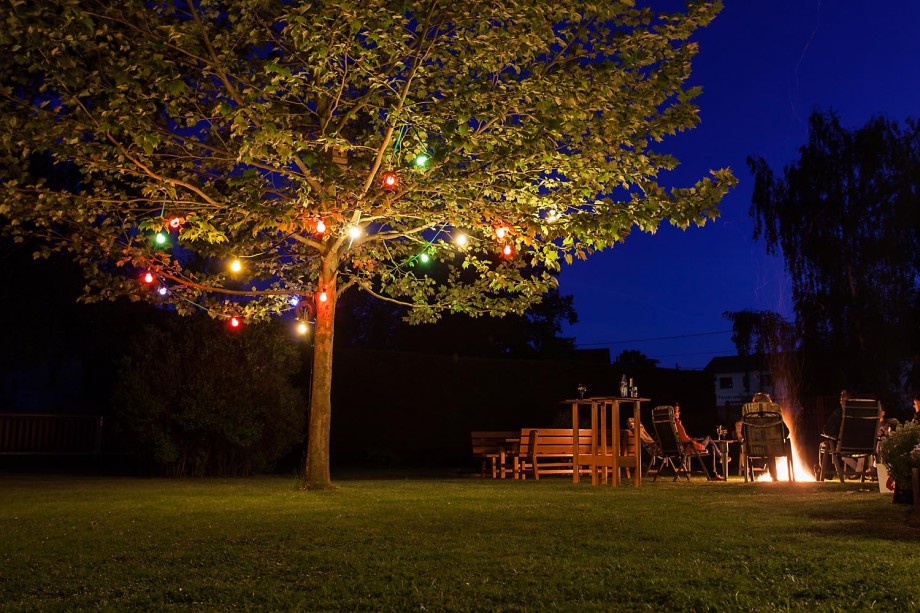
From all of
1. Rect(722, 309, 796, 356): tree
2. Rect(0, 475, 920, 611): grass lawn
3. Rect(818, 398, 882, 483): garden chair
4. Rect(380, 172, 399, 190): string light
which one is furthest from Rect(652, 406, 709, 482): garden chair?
Rect(722, 309, 796, 356): tree

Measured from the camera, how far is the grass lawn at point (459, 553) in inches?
161

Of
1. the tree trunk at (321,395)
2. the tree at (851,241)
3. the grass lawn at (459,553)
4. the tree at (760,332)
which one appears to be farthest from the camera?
the tree at (851,241)

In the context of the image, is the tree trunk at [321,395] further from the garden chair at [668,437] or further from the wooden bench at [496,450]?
the garden chair at [668,437]

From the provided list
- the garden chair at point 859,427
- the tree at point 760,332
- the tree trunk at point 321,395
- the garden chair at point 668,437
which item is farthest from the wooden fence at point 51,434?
the tree at point 760,332

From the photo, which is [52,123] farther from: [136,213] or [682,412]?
[682,412]

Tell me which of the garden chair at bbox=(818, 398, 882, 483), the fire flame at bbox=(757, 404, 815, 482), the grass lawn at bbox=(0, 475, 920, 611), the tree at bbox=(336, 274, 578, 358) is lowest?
the grass lawn at bbox=(0, 475, 920, 611)

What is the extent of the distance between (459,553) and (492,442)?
1025 centimetres

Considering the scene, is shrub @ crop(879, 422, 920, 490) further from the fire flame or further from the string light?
the fire flame

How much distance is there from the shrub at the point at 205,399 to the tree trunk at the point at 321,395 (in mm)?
2780

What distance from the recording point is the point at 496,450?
15.2m

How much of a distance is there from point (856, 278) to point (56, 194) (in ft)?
79.1

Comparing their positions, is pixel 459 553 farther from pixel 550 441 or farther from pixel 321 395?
pixel 550 441

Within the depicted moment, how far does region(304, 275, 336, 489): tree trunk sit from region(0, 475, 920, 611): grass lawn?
132cm

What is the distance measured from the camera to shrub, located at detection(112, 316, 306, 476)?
13.1m
